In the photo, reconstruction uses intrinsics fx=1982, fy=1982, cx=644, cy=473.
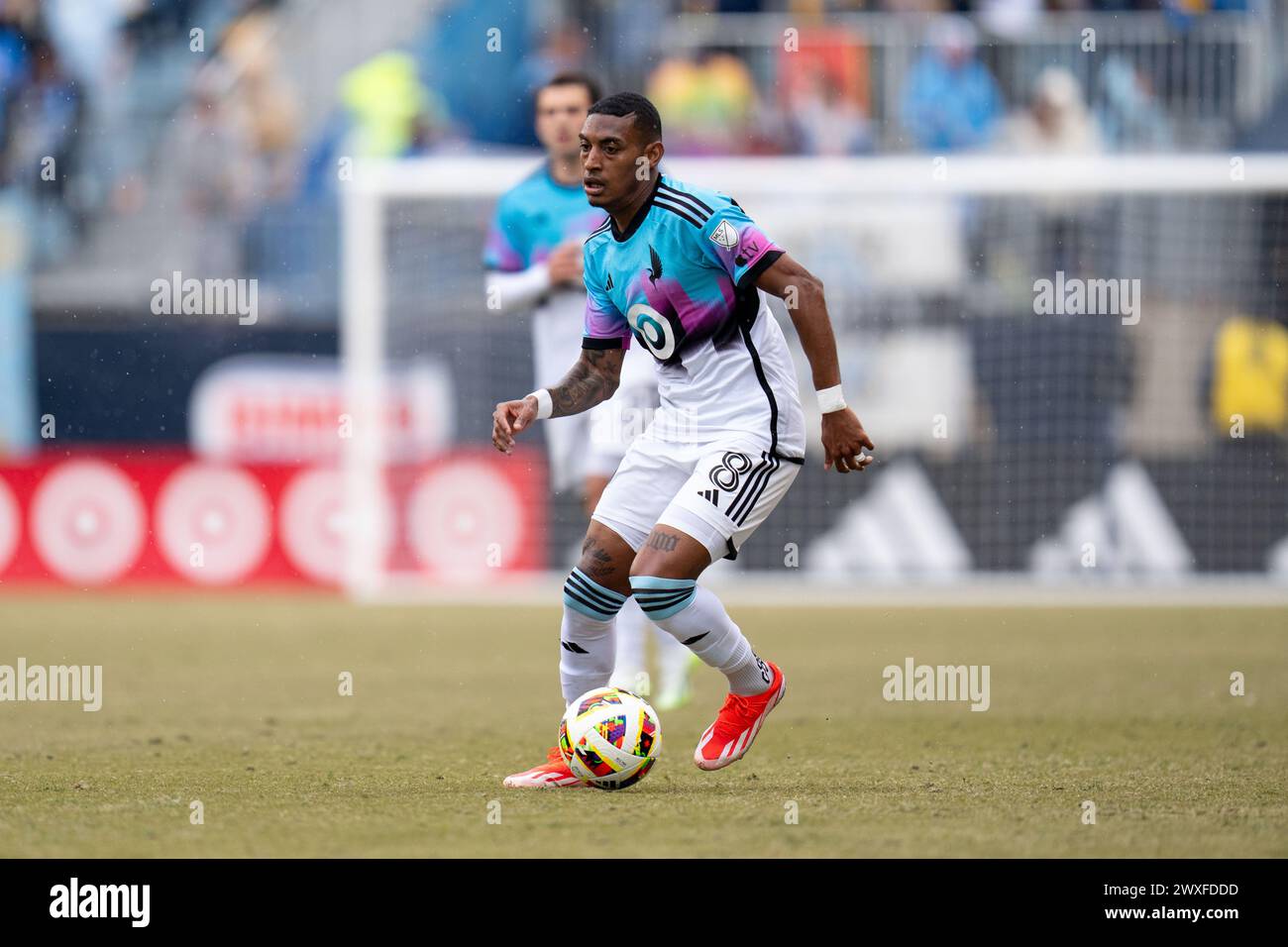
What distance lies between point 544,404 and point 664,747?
6.00 feet

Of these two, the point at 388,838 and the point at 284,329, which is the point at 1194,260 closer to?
the point at 284,329

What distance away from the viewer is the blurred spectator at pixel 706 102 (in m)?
18.8

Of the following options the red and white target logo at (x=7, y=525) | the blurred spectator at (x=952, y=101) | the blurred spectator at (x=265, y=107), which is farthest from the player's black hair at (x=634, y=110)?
the blurred spectator at (x=265, y=107)

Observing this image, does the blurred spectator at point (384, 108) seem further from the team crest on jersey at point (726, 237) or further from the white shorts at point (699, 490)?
the team crest on jersey at point (726, 237)

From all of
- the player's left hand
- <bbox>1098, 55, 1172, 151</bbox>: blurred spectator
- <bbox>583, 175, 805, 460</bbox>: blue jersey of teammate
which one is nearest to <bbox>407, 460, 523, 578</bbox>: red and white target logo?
<bbox>1098, 55, 1172, 151</bbox>: blurred spectator

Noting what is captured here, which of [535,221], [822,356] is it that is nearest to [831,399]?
[822,356]

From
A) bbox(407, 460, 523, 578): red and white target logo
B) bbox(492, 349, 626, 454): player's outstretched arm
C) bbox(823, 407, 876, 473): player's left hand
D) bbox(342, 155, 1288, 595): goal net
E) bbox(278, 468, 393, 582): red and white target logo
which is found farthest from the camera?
bbox(278, 468, 393, 582): red and white target logo

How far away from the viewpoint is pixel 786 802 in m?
6.71

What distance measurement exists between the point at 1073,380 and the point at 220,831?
10.9 metres

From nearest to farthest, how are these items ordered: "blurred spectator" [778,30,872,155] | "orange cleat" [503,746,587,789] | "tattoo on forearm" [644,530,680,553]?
1. "tattoo on forearm" [644,530,680,553]
2. "orange cleat" [503,746,587,789]
3. "blurred spectator" [778,30,872,155]

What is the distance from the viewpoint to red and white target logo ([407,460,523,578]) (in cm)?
1598

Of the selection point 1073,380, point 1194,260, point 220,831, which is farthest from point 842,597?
point 220,831

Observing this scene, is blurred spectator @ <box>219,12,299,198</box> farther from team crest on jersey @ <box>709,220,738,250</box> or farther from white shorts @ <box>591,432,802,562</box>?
team crest on jersey @ <box>709,220,738,250</box>

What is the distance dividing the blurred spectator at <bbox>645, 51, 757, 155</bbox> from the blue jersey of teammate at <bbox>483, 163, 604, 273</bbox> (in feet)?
28.8
